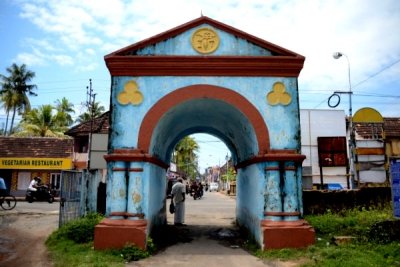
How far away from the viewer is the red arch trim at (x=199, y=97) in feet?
27.9

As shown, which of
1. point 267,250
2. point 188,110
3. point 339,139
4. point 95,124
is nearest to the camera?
point 267,250

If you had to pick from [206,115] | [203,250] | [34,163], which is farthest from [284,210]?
[34,163]

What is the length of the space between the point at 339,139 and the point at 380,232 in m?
9.81

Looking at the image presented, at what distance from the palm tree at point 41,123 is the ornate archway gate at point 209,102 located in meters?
27.8

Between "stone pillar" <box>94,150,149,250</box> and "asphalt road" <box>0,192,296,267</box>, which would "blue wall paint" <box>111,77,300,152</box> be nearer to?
"stone pillar" <box>94,150,149,250</box>

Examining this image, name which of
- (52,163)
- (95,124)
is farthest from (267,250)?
(52,163)

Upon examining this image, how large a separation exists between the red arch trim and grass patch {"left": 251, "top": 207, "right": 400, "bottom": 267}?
2334 millimetres

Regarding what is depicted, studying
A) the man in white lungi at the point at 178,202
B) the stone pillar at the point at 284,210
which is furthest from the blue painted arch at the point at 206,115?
the man in white lungi at the point at 178,202

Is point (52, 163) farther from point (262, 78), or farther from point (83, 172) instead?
point (262, 78)

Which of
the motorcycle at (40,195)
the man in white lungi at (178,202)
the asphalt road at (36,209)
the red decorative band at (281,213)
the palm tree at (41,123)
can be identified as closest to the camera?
the red decorative band at (281,213)

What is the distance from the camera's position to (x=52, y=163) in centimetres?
2728

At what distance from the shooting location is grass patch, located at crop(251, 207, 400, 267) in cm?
657

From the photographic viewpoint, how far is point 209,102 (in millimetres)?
9227

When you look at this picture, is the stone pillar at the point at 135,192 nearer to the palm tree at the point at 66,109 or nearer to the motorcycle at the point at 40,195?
the motorcycle at the point at 40,195
